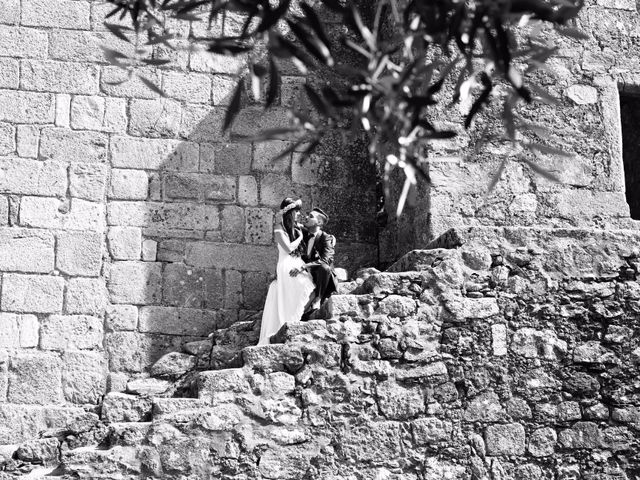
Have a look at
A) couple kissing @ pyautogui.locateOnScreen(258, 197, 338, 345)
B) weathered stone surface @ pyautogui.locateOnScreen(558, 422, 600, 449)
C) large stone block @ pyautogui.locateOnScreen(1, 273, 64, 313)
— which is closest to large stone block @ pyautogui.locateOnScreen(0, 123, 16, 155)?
large stone block @ pyautogui.locateOnScreen(1, 273, 64, 313)

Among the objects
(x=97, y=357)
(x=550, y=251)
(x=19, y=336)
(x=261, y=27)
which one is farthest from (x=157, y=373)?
(x=261, y=27)

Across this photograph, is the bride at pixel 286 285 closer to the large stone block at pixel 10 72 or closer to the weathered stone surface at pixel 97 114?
the weathered stone surface at pixel 97 114

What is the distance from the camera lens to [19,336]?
335 inches

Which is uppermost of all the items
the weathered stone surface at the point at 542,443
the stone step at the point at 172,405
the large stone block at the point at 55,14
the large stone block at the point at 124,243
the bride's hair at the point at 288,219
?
the large stone block at the point at 55,14

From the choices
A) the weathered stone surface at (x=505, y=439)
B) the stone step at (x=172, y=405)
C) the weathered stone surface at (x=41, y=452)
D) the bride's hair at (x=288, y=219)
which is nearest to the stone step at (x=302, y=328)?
the stone step at (x=172, y=405)

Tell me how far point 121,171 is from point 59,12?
141cm

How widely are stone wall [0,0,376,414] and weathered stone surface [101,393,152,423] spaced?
0.75m

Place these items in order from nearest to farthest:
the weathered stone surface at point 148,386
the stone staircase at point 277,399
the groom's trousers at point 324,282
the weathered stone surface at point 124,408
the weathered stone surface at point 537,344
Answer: the stone staircase at point 277,399 → the weathered stone surface at point 537,344 → the weathered stone surface at point 124,408 → the groom's trousers at point 324,282 → the weathered stone surface at point 148,386

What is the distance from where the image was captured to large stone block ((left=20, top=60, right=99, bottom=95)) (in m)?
9.02

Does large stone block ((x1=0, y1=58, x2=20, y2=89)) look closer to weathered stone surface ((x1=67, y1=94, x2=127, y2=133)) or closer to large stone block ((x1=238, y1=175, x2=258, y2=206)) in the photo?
weathered stone surface ((x1=67, y1=94, x2=127, y2=133))

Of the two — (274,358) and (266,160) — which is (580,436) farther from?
(266,160)

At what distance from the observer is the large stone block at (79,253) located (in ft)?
28.5

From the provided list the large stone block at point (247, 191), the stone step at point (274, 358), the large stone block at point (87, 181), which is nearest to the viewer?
the stone step at point (274, 358)

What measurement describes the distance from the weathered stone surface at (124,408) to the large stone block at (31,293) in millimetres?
1162
